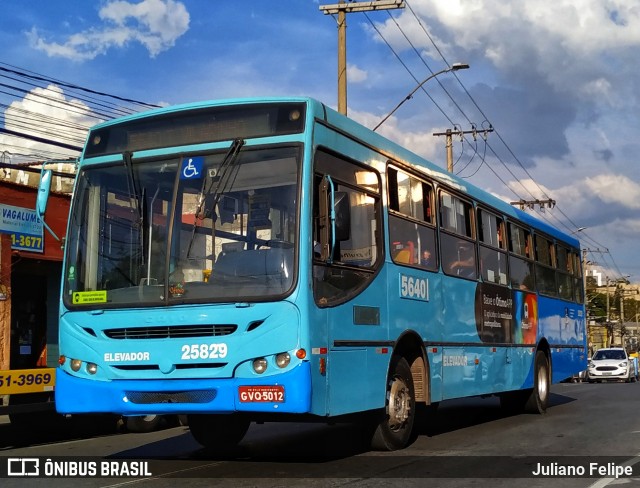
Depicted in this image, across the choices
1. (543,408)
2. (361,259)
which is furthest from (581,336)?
(361,259)

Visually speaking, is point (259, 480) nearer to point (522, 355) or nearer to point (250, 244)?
point (250, 244)

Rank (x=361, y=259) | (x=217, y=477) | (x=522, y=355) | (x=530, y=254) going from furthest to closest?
(x=530, y=254) < (x=522, y=355) < (x=361, y=259) < (x=217, y=477)

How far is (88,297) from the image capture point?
8.13m

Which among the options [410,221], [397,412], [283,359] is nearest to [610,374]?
[410,221]

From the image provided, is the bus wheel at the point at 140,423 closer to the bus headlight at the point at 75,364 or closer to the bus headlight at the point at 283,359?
the bus headlight at the point at 75,364

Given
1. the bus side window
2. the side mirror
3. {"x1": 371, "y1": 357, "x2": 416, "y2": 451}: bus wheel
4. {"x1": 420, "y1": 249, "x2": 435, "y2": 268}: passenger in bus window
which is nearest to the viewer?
the side mirror

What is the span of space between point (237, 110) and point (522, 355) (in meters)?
8.20

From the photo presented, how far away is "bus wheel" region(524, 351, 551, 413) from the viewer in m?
15.2

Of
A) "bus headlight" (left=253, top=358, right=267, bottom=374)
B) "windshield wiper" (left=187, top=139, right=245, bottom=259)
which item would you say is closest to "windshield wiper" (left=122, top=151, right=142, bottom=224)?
"windshield wiper" (left=187, top=139, right=245, bottom=259)

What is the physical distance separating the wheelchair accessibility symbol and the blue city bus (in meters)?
0.01

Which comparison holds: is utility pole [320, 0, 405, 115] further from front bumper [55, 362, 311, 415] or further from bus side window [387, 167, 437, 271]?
front bumper [55, 362, 311, 415]

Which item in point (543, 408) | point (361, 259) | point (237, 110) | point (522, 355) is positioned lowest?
point (543, 408)

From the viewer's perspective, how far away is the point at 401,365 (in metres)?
9.51

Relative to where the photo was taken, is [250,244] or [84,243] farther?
[84,243]
